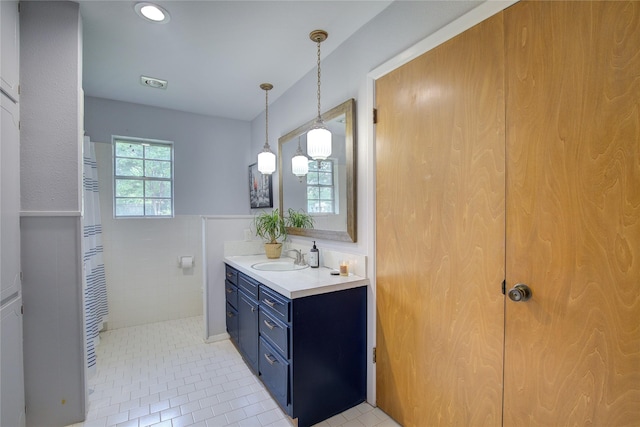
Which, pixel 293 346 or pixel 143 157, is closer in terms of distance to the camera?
pixel 293 346

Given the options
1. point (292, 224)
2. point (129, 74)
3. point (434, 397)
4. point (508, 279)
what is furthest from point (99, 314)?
point (508, 279)

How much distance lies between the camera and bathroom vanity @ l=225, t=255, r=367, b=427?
1.71 meters

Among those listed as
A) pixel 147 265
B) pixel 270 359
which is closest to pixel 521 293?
pixel 270 359

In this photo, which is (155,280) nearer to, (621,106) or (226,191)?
(226,191)

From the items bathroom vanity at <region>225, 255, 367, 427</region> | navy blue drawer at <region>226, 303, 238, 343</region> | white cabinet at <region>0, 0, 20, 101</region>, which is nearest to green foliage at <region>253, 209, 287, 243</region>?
navy blue drawer at <region>226, 303, 238, 343</region>

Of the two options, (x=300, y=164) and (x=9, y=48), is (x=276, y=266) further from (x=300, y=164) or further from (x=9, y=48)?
(x=9, y=48)

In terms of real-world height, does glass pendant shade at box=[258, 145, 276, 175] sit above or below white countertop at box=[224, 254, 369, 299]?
above

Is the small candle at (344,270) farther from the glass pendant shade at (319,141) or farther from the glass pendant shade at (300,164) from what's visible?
the glass pendant shade at (300,164)

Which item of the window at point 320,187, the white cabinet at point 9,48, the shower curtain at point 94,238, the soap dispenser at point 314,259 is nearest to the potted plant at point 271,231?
the window at point 320,187

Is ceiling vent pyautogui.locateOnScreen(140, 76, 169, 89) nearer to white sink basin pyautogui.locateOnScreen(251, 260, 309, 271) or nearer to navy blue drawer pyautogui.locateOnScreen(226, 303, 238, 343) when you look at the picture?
white sink basin pyautogui.locateOnScreen(251, 260, 309, 271)

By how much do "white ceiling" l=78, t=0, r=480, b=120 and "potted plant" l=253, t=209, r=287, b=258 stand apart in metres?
1.32

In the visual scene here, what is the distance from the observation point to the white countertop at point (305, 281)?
1725 mm

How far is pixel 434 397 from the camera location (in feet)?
5.07

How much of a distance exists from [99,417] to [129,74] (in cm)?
268
